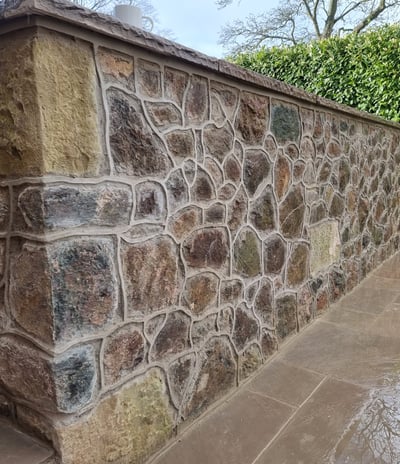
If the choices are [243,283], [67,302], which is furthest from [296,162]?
[67,302]

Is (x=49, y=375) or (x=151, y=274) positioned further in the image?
(x=151, y=274)

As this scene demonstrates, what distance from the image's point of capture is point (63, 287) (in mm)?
991

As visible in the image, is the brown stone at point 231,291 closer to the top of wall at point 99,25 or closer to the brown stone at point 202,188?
the brown stone at point 202,188

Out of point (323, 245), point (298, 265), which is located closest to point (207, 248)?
point (298, 265)

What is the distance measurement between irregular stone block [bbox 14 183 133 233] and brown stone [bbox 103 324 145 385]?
0.34m

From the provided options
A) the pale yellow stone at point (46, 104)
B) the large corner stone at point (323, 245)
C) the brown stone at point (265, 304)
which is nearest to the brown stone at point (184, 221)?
the pale yellow stone at point (46, 104)

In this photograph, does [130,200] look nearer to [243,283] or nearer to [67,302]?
[67,302]

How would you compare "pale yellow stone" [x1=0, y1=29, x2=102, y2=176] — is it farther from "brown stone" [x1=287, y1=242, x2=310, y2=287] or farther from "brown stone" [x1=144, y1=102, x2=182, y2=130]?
"brown stone" [x1=287, y1=242, x2=310, y2=287]

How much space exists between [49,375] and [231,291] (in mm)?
848

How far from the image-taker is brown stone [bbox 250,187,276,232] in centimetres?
178

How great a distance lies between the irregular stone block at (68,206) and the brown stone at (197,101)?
41 cm

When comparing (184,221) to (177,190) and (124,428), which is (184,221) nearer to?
(177,190)

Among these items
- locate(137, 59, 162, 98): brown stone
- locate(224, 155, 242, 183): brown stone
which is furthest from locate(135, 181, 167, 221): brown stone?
locate(224, 155, 242, 183): brown stone

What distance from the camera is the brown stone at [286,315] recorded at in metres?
2.03
